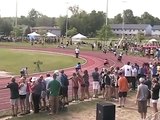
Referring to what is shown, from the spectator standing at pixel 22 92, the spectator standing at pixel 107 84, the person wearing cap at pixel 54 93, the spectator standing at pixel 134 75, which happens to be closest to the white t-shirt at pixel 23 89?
the spectator standing at pixel 22 92

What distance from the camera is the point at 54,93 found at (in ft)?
55.4

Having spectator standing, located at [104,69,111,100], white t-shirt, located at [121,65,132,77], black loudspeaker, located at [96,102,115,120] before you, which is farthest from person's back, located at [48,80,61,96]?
white t-shirt, located at [121,65,132,77]

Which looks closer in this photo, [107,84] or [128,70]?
[107,84]

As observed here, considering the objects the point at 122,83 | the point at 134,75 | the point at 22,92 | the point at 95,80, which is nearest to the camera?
the point at 22,92

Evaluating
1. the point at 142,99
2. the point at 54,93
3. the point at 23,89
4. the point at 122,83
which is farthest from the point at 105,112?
the point at 122,83

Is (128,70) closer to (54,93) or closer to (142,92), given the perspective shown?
(142,92)

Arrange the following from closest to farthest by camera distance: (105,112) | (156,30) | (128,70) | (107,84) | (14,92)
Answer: (105,112) < (14,92) < (107,84) < (128,70) < (156,30)

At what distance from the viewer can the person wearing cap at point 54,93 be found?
658 inches

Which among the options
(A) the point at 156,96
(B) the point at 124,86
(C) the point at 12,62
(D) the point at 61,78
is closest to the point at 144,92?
(A) the point at 156,96

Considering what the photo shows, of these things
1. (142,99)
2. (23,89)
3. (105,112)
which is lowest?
(142,99)

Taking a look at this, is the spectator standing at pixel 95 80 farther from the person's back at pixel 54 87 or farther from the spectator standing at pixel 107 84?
the person's back at pixel 54 87

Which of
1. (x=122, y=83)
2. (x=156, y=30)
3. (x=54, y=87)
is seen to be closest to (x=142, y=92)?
(x=122, y=83)

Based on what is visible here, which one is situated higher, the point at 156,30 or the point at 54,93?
the point at 156,30

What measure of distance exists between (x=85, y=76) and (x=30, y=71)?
44.5 feet
